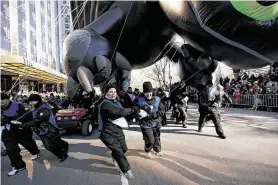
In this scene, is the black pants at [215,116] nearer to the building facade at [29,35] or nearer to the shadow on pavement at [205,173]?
the shadow on pavement at [205,173]

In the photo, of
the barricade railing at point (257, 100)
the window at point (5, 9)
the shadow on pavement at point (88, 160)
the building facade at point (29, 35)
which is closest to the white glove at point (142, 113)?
the shadow on pavement at point (88, 160)

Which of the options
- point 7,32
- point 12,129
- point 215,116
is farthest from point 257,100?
point 7,32

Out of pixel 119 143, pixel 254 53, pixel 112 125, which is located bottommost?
pixel 119 143

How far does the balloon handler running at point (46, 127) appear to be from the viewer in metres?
5.31

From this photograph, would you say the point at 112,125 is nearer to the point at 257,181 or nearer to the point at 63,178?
the point at 63,178

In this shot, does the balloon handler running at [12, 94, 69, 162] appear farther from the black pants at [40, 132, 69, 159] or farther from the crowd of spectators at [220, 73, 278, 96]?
the crowd of spectators at [220, 73, 278, 96]

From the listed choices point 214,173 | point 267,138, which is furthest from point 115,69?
point 267,138

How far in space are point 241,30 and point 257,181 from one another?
207cm

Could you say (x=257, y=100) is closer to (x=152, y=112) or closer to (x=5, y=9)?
(x=152, y=112)

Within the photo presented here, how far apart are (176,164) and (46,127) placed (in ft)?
8.27

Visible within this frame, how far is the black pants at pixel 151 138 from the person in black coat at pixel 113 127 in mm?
1012

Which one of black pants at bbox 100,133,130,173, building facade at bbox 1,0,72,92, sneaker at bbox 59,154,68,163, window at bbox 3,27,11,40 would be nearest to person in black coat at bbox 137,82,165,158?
black pants at bbox 100,133,130,173

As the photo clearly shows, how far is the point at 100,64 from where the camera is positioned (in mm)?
6109

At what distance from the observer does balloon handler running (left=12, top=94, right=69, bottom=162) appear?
5.31 meters
